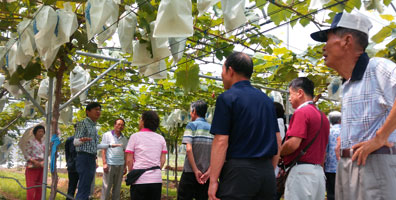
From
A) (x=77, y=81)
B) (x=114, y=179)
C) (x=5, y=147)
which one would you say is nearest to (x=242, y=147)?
(x=77, y=81)

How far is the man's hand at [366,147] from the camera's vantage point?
1489 mm

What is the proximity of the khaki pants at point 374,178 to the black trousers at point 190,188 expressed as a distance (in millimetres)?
2457

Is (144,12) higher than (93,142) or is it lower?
higher

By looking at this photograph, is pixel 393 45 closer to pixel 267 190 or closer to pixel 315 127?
pixel 315 127

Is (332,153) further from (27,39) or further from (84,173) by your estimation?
(27,39)

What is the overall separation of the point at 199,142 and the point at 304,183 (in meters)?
1.44

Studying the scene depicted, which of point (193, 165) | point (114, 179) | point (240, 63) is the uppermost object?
point (240, 63)

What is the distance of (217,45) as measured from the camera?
146 inches

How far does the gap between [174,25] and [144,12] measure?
0.73 meters

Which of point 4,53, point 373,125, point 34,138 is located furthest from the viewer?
point 34,138

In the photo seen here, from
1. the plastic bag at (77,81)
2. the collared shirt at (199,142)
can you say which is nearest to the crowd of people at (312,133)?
the collared shirt at (199,142)

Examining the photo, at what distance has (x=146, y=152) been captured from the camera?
381cm

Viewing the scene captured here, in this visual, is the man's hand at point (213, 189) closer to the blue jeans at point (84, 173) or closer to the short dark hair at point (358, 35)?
the short dark hair at point (358, 35)

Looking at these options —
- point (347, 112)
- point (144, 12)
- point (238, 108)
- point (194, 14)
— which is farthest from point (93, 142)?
point (347, 112)
